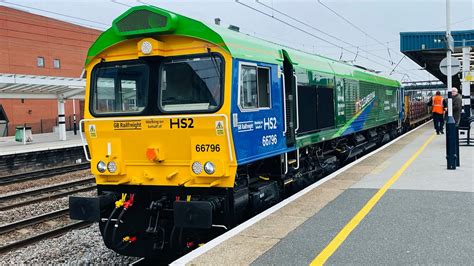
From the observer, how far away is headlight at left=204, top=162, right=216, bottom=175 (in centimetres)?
578

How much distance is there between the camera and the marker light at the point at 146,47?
6.08 metres

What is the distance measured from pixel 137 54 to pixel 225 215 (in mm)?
2549

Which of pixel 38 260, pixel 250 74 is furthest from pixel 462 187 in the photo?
pixel 38 260

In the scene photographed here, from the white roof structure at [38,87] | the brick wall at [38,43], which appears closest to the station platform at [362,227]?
the white roof structure at [38,87]

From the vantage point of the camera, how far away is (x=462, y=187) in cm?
822

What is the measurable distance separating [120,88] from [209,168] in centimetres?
191

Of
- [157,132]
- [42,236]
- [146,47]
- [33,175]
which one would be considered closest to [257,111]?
[157,132]

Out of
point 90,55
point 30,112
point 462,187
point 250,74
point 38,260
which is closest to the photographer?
point 250,74

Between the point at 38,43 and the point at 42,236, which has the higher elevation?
the point at 38,43

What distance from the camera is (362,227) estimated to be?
5863mm

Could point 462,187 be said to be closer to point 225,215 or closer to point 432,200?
point 432,200

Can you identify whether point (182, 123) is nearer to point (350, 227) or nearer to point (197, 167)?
point (197, 167)

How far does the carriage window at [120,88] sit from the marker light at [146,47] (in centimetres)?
25

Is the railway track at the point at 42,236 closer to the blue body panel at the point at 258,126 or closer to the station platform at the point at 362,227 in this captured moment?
the station platform at the point at 362,227
